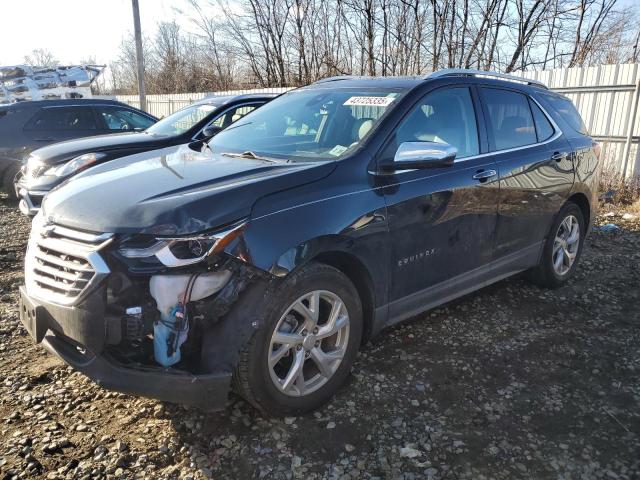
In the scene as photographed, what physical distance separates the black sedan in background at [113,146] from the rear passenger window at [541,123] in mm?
3106

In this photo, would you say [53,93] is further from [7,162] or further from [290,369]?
[290,369]

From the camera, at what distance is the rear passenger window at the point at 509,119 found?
391 centimetres

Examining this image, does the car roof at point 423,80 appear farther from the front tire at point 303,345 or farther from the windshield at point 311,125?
the front tire at point 303,345

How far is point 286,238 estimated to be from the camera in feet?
8.20

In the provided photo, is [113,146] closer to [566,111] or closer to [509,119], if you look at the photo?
[509,119]

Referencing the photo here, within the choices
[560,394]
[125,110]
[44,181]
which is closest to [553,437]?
[560,394]

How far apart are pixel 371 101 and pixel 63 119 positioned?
7309mm

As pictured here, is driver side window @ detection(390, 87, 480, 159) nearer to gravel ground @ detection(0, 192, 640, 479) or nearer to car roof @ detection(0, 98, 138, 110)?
gravel ground @ detection(0, 192, 640, 479)

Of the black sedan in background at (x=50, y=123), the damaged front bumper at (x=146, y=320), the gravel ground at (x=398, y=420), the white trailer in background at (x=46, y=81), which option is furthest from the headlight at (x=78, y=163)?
the white trailer in background at (x=46, y=81)

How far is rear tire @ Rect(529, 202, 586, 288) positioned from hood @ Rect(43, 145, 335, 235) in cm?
266

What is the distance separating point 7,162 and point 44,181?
119 inches

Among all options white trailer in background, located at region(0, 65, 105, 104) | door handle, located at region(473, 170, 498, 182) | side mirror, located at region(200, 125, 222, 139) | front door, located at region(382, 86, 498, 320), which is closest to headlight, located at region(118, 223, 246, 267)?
front door, located at region(382, 86, 498, 320)

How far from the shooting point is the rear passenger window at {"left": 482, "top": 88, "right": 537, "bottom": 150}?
3912mm

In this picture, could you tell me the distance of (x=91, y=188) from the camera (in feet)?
9.05
